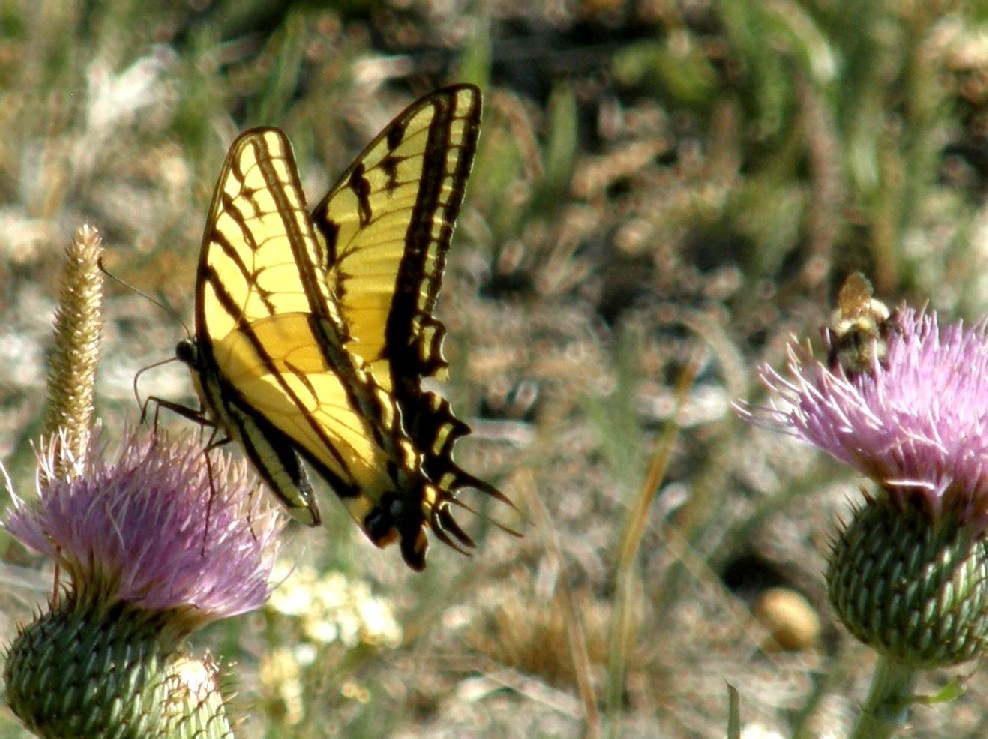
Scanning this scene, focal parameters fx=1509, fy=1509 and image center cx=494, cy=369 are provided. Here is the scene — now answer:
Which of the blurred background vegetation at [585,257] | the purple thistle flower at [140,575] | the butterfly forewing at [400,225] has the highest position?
the butterfly forewing at [400,225]

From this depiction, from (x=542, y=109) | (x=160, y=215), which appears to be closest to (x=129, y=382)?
(x=160, y=215)

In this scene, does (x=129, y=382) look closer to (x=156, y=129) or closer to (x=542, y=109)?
(x=156, y=129)

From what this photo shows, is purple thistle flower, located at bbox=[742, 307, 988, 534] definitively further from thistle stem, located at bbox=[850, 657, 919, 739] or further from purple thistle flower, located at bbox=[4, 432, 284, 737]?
purple thistle flower, located at bbox=[4, 432, 284, 737]

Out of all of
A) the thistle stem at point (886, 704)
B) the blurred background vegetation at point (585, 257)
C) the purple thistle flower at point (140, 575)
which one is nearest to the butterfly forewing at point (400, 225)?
the purple thistle flower at point (140, 575)

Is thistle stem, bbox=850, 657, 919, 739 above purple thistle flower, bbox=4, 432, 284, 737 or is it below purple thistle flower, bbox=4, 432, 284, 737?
below

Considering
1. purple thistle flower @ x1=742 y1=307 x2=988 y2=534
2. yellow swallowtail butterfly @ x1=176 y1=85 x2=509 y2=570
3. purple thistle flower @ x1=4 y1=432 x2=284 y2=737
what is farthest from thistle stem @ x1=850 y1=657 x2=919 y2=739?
purple thistle flower @ x1=4 y1=432 x2=284 y2=737

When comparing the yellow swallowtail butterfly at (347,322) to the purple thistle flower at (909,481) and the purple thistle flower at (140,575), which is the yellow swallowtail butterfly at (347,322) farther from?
the purple thistle flower at (909,481)

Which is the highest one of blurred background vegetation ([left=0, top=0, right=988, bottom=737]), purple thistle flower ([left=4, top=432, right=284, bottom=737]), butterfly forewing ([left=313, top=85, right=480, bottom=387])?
butterfly forewing ([left=313, top=85, right=480, bottom=387])
